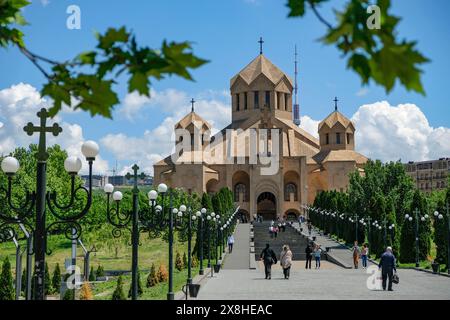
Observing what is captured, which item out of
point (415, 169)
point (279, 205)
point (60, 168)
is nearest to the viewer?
point (60, 168)

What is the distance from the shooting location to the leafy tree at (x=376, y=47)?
192 cm

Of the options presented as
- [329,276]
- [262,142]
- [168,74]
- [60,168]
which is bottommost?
[329,276]

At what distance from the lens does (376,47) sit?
202 cm

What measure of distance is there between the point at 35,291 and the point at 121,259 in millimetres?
29913

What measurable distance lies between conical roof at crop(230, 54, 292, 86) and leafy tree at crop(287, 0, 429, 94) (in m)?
63.8

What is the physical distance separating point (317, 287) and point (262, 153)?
4345 cm

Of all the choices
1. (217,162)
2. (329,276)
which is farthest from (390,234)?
(217,162)

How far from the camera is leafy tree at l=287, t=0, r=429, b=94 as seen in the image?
1924mm

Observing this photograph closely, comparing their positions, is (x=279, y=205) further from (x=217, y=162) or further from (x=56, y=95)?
(x=56, y=95)

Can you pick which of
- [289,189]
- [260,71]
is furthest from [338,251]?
[260,71]

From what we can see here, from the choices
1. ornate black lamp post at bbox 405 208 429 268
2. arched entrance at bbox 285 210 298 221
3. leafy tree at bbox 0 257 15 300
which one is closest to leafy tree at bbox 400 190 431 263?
ornate black lamp post at bbox 405 208 429 268

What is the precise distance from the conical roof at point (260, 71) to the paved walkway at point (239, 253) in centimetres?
2384

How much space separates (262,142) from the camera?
60375 mm

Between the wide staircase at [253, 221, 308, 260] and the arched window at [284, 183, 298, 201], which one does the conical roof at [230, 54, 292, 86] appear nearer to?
the arched window at [284, 183, 298, 201]
